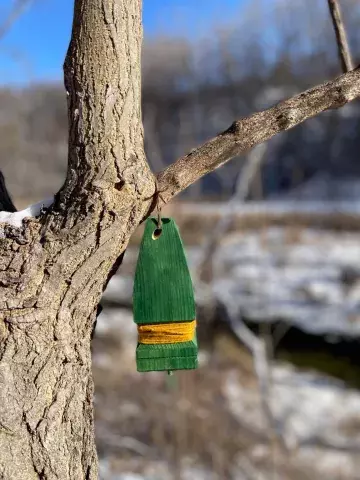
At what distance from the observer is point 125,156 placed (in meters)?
0.52

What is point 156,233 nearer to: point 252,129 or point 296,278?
point 252,129

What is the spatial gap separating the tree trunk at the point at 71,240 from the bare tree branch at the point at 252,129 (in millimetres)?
32

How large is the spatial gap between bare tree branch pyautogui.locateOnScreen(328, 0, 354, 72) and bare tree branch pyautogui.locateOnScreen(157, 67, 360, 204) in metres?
0.14

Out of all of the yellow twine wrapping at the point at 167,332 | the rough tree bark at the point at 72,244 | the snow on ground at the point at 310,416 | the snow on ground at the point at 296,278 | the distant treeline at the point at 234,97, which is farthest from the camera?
the distant treeline at the point at 234,97

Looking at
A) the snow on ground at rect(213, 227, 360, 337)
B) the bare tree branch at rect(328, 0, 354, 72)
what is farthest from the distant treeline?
the bare tree branch at rect(328, 0, 354, 72)

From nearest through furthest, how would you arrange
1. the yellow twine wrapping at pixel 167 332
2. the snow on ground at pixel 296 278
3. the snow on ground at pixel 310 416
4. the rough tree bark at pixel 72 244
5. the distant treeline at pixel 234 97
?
the rough tree bark at pixel 72 244
the yellow twine wrapping at pixel 167 332
the snow on ground at pixel 310 416
the snow on ground at pixel 296 278
the distant treeline at pixel 234 97

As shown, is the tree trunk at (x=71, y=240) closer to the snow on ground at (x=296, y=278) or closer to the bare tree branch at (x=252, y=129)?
the bare tree branch at (x=252, y=129)

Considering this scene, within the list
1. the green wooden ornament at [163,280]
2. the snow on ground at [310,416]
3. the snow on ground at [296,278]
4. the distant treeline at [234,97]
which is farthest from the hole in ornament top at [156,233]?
the distant treeline at [234,97]

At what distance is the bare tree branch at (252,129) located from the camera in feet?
1.77

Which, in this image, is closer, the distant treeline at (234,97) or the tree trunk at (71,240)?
the tree trunk at (71,240)

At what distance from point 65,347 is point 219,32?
7.70 meters

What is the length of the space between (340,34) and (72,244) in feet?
1.41

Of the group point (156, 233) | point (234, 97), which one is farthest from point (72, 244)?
point (234, 97)

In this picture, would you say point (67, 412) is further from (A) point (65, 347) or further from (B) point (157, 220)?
(B) point (157, 220)
